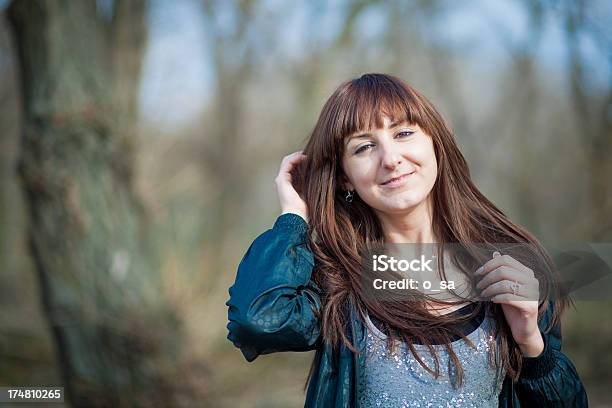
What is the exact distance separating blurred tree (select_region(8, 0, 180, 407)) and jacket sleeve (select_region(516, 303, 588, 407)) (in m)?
2.73

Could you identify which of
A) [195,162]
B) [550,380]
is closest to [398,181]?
[550,380]

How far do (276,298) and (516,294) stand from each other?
22.2 inches

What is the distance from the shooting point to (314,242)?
180 cm

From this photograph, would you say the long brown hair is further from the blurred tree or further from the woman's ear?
the blurred tree

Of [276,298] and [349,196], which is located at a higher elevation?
[349,196]

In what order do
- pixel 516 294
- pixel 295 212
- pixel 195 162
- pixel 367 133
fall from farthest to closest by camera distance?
pixel 195 162, pixel 295 212, pixel 367 133, pixel 516 294

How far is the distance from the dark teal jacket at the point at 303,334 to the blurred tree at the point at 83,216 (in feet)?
7.91

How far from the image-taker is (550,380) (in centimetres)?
167

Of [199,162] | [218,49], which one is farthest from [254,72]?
[199,162]

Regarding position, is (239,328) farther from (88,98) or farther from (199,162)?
(199,162)

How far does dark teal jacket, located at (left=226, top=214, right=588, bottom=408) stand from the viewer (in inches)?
64.1

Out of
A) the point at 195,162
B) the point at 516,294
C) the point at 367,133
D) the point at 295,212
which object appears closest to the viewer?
the point at 516,294

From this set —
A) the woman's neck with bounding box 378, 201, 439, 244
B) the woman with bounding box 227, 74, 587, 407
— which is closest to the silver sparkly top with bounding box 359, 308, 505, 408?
the woman with bounding box 227, 74, 587, 407

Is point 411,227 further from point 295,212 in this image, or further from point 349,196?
point 295,212
